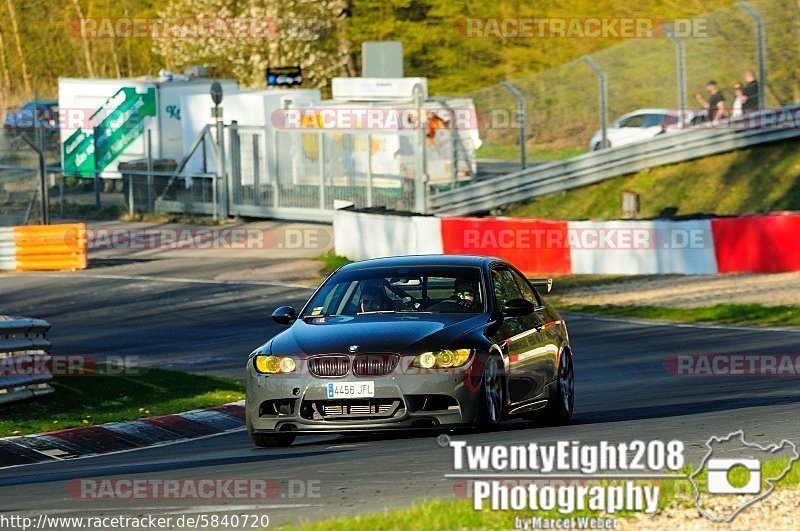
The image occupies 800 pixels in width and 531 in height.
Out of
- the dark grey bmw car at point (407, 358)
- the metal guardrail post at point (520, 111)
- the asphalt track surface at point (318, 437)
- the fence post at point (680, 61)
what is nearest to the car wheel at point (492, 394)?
the dark grey bmw car at point (407, 358)

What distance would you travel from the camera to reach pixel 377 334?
11211 mm

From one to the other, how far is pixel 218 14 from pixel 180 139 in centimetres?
1665

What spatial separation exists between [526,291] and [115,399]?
4.61 metres

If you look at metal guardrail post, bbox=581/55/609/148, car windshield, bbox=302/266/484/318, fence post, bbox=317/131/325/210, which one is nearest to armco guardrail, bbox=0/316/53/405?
car windshield, bbox=302/266/484/318

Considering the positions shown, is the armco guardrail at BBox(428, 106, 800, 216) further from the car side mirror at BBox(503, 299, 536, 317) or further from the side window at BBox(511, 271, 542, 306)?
the car side mirror at BBox(503, 299, 536, 317)

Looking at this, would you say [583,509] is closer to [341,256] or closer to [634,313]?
[634,313]

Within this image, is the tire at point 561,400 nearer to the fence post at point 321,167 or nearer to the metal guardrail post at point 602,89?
the metal guardrail post at point 602,89

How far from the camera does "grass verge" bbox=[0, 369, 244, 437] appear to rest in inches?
565

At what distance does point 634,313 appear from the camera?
23.6 metres

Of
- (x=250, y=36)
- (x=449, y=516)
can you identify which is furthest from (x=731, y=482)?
(x=250, y=36)

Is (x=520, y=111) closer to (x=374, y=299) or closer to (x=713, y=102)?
(x=713, y=102)

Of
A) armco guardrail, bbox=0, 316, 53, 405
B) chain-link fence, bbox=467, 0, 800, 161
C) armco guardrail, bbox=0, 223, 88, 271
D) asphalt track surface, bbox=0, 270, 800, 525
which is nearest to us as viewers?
asphalt track surface, bbox=0, 270, 800, 525

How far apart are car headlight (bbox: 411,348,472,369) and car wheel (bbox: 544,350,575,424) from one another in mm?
1558

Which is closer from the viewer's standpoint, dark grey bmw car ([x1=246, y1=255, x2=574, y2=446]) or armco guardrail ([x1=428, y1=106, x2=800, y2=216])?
dark grey bmw car ([x1=246, y1=255, x2=574, y2=446])
